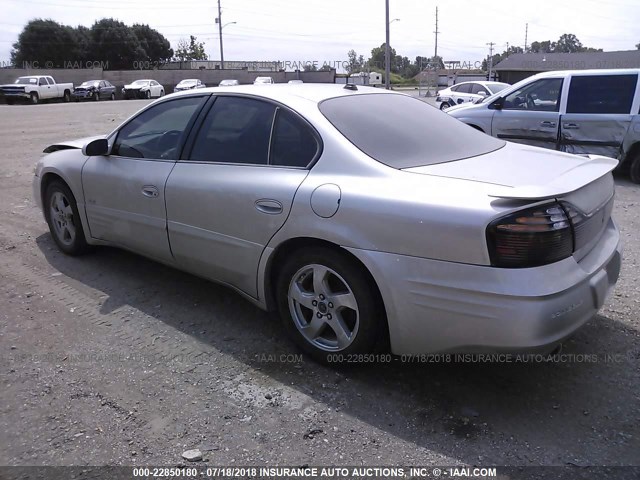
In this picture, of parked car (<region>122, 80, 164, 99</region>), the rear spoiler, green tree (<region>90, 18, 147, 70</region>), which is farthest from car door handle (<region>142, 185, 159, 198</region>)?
green tree (<region>90, 18, 147, 70</region>)

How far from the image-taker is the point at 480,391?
308 centimetres

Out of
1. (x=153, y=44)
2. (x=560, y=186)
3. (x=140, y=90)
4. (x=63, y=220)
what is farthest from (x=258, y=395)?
(x=153, y=44)

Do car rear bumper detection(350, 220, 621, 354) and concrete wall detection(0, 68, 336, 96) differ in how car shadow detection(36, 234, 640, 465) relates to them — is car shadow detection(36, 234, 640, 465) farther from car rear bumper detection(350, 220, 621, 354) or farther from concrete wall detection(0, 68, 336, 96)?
concrete wall detection(0, 68, 336, 96)

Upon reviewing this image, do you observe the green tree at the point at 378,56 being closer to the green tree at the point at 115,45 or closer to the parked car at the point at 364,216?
the green tree at the point at 115,45

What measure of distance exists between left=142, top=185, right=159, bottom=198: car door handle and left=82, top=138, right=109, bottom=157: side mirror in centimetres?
66

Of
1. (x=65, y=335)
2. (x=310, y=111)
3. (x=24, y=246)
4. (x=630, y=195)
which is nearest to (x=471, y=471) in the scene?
(x=310, y=111)

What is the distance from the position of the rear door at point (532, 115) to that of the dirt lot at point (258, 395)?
5.16 meters

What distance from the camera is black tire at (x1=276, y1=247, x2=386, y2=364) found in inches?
119

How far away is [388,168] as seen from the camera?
308 centimetres

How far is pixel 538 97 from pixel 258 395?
7827mm

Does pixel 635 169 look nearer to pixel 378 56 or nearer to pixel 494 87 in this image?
pixel 494 87

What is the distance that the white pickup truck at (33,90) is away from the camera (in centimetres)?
3428

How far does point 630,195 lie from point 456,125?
4973mm

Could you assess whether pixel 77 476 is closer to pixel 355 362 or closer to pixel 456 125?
pixel 355 362
